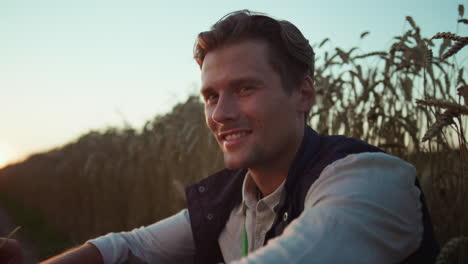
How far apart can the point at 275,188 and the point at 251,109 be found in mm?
346

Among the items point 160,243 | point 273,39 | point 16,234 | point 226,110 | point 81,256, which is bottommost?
point 16,234

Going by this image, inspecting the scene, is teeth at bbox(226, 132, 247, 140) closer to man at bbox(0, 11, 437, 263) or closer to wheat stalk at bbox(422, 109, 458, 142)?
man at bbox(0, 11, 437, 263)

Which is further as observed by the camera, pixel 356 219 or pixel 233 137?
pixel 233 137

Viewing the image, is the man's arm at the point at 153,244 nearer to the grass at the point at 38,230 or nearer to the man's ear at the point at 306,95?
the man's ear at the point at 306,95

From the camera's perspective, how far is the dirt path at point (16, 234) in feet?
10.8

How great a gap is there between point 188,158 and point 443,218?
6.64 feet

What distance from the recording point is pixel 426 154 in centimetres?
194

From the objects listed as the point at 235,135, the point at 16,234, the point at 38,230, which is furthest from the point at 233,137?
the point at 38,230

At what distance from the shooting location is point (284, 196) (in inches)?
58.1

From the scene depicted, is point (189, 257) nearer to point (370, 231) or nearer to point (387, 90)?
point (370, 231)

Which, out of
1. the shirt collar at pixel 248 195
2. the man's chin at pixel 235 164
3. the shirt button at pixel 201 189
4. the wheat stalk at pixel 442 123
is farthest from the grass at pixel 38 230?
the wheat stalk at pixel 442 123

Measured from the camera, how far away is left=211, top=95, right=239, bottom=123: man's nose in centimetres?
150

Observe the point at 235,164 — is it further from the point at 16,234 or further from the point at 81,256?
the point at 16,234

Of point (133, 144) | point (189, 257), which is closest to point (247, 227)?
point (189, 257)
